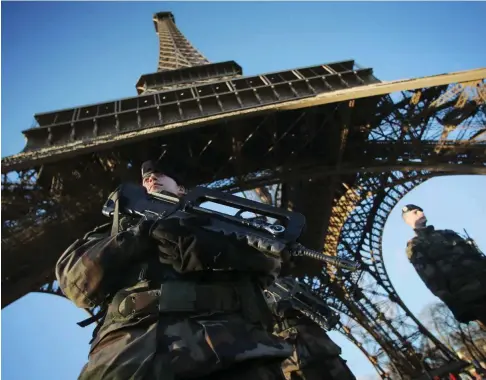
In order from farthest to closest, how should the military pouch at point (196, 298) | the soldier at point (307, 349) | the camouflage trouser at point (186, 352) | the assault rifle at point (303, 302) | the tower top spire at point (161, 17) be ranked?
the tower top spire at point (161, 17)
the assault rifle at point (303, 302)
the soldier at point (307, 349)
the military pouch at point (196, 298)
the camouflage trouser at point (186, 352)

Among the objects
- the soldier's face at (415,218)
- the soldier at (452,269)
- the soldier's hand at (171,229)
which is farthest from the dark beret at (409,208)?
the soldier's hand at (171,229)

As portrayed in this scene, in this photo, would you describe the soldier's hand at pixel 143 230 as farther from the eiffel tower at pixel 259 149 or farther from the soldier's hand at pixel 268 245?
the eiffel tower at pixel 259 149

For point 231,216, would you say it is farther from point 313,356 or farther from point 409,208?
point 409,208

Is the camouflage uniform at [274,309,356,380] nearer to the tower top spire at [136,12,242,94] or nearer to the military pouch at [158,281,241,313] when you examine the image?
the military pouch at [158,281,241,313]

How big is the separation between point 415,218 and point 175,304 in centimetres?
717

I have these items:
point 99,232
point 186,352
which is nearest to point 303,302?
point 99,232

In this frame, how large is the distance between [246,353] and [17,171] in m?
10.6

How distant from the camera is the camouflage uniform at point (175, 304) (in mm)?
2061

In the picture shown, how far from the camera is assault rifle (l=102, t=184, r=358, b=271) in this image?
8.27ft

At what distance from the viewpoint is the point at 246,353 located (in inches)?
83.7

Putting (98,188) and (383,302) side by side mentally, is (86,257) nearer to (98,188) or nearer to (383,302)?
(98,188)

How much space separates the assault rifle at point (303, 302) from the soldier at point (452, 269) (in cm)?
286

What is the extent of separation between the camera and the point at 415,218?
26.9 feet

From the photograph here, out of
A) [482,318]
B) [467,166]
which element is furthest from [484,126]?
[482,318]
